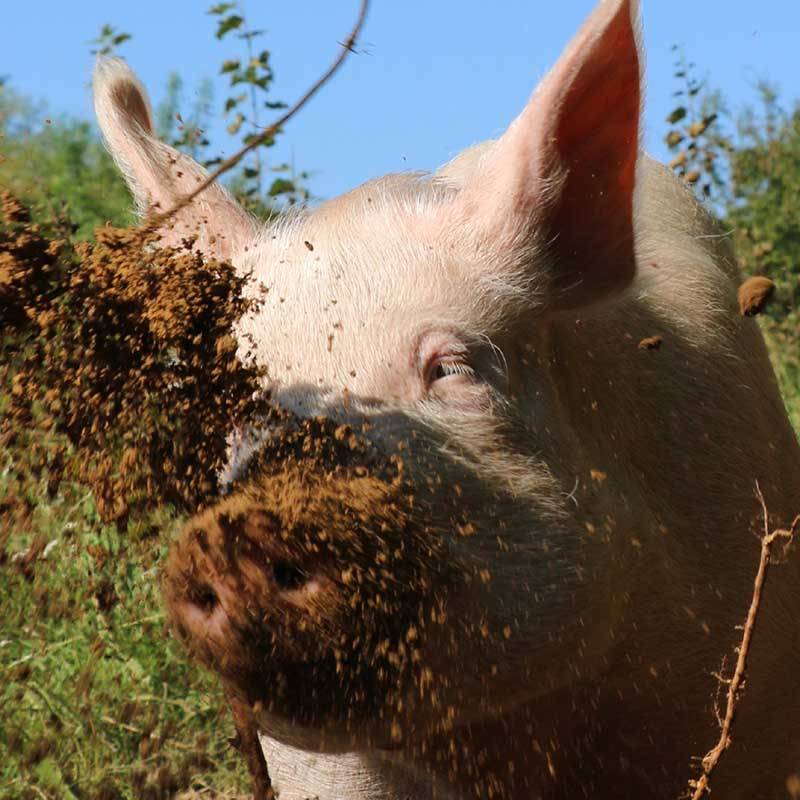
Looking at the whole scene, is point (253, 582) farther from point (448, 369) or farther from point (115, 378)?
point (448, 369)

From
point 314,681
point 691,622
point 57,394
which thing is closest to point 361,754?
point 691,622

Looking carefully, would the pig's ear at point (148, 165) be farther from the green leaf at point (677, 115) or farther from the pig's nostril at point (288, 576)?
the green leaf at point (677, 115)

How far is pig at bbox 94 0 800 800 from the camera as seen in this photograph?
9.89 ft

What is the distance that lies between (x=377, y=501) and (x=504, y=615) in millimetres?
539

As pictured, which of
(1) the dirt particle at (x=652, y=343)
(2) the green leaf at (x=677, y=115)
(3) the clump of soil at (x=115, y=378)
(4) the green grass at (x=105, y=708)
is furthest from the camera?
(2) the green leaf at (x=677, y=115)

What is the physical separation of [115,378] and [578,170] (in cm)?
125

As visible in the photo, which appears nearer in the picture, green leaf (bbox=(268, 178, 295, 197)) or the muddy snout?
the muddy snout

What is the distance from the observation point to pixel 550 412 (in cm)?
374

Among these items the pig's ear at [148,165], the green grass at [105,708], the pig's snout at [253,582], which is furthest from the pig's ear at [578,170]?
the green grass at [105,708]

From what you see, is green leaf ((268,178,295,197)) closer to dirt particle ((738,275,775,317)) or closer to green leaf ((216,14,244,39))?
green leaf ((216,14,244,39))

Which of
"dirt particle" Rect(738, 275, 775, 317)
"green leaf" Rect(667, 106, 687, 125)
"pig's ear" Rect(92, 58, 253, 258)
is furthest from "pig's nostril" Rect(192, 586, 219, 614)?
"green leaf" Rect(667, 106, 687, 125)

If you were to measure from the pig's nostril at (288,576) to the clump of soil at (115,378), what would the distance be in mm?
286

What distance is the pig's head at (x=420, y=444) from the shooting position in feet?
9.69

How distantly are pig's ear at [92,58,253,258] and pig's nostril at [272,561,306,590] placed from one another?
1495 mm
